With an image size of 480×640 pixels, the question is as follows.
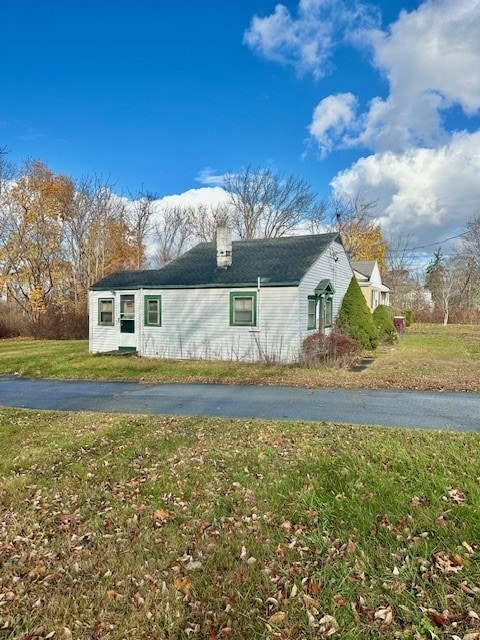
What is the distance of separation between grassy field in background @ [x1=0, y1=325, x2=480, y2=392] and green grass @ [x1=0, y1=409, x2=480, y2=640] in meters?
4.70

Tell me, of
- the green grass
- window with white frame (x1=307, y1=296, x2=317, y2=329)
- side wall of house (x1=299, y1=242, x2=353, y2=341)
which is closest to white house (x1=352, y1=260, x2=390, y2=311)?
side wall of house (x1=299, y1=242, x2=353, y2=341)

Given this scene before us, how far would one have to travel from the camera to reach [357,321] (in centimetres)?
1781

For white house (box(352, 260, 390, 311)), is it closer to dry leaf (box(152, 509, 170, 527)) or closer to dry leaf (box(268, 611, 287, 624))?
dry leaf (box(152, 509, 170, 527))

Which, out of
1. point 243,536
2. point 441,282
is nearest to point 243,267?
point 243,536

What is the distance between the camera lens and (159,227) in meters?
43.0

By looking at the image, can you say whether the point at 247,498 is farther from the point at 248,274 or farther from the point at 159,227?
the point at 159,227

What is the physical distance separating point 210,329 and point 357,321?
21.2ft

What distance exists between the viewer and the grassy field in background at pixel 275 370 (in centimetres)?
1066

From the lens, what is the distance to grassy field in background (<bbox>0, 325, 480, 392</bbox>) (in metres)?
10.7

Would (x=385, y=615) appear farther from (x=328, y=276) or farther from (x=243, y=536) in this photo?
(x=328, y=276)

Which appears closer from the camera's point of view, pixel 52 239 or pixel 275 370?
pixel 275 370

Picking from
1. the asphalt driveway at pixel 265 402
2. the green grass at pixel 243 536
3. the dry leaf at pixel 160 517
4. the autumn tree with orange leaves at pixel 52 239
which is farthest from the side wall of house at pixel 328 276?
the autumn tree with orange leaves at pixel 52 239

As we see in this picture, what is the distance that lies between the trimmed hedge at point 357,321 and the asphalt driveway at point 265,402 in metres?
8.22

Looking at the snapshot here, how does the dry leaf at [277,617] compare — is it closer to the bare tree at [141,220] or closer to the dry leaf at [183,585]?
the dry leaf at [183,585]
